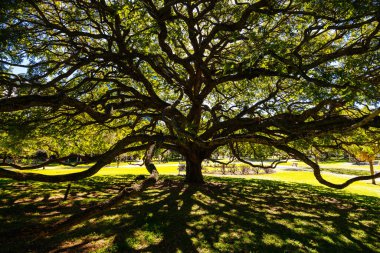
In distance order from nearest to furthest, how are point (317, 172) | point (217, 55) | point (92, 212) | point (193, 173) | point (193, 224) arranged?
point (92, 212)
point (317, 172)
point (193, 224)
point (217, 55)
point (193, 173)

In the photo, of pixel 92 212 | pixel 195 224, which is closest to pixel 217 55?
pixel 195 224

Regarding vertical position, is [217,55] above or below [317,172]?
above

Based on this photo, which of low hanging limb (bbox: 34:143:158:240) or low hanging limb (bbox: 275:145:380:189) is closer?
low hanging limb (bbox: 34:143:158:240)

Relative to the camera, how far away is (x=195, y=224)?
25.3 ft

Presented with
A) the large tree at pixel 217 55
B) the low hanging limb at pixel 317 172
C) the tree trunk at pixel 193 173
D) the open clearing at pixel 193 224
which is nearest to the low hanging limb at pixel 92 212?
the open clearing at pixel 193 224

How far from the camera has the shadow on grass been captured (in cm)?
614

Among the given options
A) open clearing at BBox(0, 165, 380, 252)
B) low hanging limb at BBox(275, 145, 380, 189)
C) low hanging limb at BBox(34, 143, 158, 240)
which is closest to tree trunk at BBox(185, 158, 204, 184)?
open clearing at BBox(0, 165, 380, 252)

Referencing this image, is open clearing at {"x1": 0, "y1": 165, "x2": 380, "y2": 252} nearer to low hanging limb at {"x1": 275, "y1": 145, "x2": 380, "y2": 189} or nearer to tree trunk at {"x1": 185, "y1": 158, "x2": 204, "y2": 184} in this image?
low hanging limb at {"x1": 275, "y1": 145, "x2": 380, "y2": 189}

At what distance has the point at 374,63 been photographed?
773 centimetres

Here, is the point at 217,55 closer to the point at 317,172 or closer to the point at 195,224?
the point at 317,172

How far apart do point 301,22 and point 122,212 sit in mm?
9624

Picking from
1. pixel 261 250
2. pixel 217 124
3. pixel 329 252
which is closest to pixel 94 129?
pixel 217 124

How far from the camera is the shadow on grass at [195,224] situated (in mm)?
6141

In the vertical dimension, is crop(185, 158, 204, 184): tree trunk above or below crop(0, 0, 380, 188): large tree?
below
